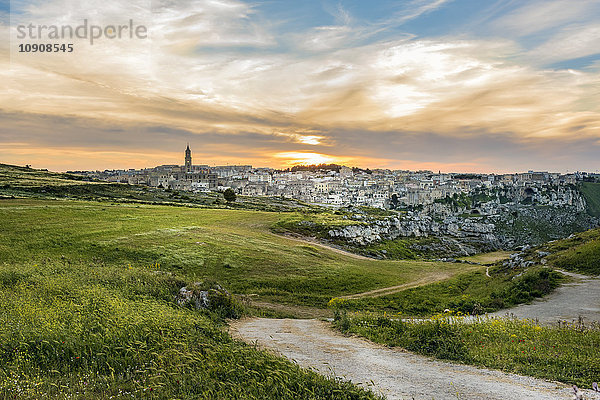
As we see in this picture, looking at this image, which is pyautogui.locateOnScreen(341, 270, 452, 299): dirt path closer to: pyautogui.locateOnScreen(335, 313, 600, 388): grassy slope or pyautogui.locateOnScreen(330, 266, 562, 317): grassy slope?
pyautogui.locateOnScreen(330, 266, 562, 317): grassy slope

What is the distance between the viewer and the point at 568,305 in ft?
67.8

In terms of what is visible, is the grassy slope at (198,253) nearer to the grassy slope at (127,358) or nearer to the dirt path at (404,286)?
the dirt path at (404,286)

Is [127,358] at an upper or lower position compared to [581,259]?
upper

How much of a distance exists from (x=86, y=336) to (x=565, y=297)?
25760 mm

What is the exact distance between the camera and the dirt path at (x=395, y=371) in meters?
8.20

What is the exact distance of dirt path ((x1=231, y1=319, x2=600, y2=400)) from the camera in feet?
26.9

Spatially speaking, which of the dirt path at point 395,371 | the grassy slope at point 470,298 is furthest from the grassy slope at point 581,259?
the dirt path at point 395,371

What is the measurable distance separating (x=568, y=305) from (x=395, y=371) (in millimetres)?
16761

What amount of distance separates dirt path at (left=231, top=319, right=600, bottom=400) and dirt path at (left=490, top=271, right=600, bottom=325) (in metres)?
10.8

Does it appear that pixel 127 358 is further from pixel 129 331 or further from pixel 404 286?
pixel 404 286

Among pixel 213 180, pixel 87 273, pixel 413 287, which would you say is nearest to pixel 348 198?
pixel 213 180

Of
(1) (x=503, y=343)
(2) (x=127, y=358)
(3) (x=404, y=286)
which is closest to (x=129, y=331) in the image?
(2) (x=127, y=358)

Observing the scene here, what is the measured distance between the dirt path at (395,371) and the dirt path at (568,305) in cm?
1081

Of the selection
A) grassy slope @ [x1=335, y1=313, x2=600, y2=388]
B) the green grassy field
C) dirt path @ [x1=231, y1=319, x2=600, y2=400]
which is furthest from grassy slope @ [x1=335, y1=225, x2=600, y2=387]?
the green grassy field
